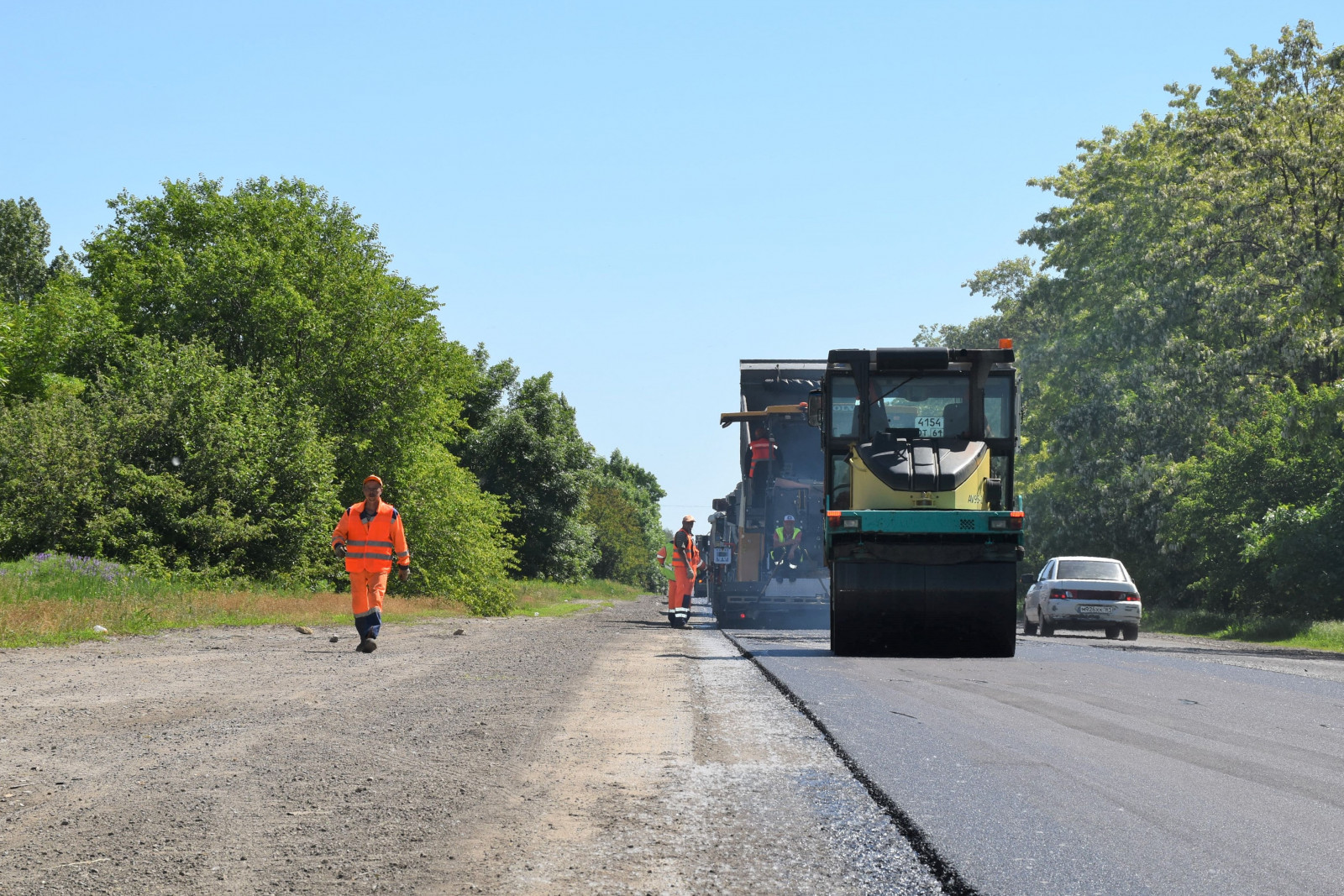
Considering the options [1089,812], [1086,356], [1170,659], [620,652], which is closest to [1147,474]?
[1086,356]

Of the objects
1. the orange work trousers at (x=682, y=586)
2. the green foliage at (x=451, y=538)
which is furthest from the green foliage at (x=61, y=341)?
the orange work trousers at (x=682, y=586)

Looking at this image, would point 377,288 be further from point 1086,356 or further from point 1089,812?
point 1089,812

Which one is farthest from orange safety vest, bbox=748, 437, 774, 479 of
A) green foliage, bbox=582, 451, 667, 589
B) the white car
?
green foliage, bbox=582, 451, 667, 589

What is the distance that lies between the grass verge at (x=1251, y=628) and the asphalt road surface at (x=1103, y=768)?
37.3ft

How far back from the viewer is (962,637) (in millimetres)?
14648

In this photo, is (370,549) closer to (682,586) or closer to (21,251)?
(682,586)

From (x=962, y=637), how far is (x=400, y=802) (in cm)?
997

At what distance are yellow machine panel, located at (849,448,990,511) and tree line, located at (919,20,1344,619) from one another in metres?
14.0

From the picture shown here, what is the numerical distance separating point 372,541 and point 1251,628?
2065 cm

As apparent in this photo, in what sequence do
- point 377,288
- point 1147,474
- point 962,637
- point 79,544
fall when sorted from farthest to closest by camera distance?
1. point 377,288
2. point 1147,474
3. point 79,544
4. point 962,637

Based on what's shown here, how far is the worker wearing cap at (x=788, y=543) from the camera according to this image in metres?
24.1

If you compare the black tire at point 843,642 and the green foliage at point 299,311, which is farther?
the green foliage at point 299,311

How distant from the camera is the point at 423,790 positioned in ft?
19.8

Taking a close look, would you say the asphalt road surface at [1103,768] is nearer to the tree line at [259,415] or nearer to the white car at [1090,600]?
the white car at [1090,600]
